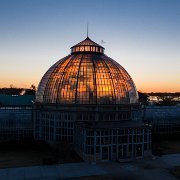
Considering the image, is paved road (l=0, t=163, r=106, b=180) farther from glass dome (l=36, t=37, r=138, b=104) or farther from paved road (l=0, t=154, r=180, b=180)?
glass dome (l=36, t=37, r=138, b=104)

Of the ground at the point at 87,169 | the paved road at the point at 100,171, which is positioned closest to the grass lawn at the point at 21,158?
the ground at the point at 87,169

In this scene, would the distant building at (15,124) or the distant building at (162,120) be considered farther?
the distant building at (162,120)

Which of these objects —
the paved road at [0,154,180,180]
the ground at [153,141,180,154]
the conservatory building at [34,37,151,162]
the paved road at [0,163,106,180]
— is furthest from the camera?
the ground at [153,141,180,154]

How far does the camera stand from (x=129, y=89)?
5866cm

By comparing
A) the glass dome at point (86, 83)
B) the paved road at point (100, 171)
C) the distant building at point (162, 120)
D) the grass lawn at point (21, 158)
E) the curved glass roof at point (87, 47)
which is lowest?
the paved road at point (100, 171)

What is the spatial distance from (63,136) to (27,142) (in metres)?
6.76

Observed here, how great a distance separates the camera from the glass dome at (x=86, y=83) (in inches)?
2154

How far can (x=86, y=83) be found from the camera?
5503cm

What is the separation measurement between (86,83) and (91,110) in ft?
16.6

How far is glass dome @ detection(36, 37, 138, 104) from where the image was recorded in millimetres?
54719

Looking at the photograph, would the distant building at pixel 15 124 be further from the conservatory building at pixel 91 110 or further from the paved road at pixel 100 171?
the paved road at pixel 100 171

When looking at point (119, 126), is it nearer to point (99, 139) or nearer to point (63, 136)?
point (99, 139)

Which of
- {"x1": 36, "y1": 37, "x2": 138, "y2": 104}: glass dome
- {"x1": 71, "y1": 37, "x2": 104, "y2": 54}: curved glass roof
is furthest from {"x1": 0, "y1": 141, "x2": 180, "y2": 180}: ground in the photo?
{"x1": 71, "y1": 37, "x2": 104, "y2": 54}: curved glass roof

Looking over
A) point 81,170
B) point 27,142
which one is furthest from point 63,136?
point 81,170
